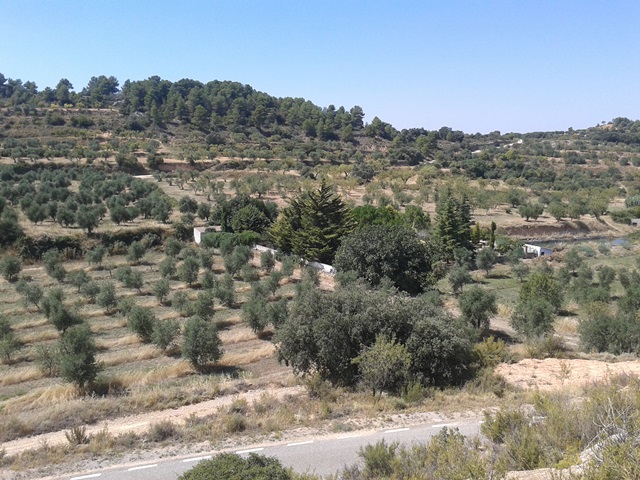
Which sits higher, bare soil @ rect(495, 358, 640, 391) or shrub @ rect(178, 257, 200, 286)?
shrub @ rect(178, 257, 200, 286)

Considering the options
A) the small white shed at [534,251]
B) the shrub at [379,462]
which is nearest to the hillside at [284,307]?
the shrub at [379,462]

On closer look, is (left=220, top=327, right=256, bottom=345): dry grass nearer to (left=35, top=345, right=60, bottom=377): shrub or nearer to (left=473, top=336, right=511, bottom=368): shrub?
(left=35, top=345, right=60, bottom=377): shrub

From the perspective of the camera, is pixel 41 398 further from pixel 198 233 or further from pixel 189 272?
pixel 198 233

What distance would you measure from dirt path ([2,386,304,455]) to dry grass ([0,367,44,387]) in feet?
21.3

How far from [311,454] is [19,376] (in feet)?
41.1

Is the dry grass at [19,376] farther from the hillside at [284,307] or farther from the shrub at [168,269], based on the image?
the shrub at [168,269]

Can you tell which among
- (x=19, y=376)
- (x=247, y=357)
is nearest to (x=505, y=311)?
(x=247, y=357)

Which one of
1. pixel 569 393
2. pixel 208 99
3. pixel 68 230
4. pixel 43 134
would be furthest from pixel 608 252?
pixel 208 99

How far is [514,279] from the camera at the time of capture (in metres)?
35.8

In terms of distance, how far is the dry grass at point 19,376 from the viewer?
54.7ft

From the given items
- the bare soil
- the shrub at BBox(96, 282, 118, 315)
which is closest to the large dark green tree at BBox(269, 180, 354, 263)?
the shrub at BBox(96, 282, 118, 315)

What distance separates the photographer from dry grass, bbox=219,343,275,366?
59.6 ft

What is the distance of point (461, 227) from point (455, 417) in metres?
31.7

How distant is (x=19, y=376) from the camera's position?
669 inches
